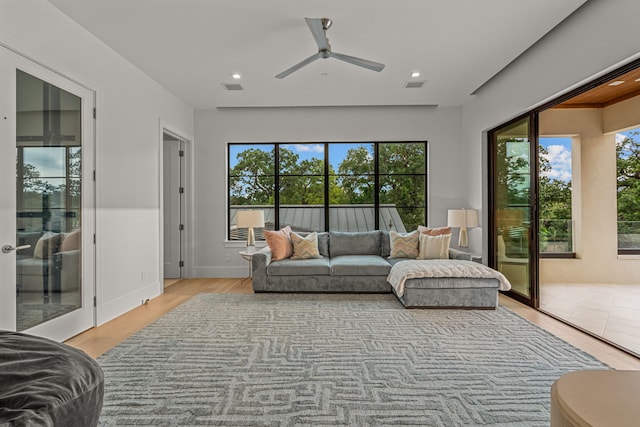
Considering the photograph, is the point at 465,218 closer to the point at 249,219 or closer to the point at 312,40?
the point at 249,219

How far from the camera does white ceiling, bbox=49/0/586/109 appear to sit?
3143mm

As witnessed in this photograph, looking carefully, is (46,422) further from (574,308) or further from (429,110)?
(429,110)

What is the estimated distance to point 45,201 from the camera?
306cm

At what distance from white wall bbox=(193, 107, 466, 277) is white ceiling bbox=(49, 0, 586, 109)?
3.08ft

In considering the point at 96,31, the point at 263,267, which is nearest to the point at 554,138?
the point at 263,267

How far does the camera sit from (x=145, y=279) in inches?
185

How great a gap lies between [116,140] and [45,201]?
4.01 feet

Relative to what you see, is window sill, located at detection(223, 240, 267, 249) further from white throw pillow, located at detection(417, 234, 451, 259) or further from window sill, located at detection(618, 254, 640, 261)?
window sill, located at detection(618, 254, 640, 261)

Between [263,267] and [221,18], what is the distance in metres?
3.04

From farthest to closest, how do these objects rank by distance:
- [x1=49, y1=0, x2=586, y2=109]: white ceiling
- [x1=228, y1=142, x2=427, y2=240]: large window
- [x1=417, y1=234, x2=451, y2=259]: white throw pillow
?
[x1=228, y1=142, x2=427, y2=240]: large window, [x1=417, y1=234, x2=451, y2=259]: white throw pillow, [x1=49, y1=0, x2=586, y2=109]: white ceiling

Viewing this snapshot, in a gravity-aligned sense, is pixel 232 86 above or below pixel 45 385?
above

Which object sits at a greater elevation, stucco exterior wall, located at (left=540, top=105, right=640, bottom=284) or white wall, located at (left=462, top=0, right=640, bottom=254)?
white wall, located at (left=462, top=0, right=640, bottom=254)

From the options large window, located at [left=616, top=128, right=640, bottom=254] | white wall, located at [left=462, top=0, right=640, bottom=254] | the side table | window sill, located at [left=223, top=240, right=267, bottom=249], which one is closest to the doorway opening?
large window, located at [left=616, top=128, right=640, bottom=254]

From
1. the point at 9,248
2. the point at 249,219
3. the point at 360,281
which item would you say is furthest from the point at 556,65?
the point at 9,248
